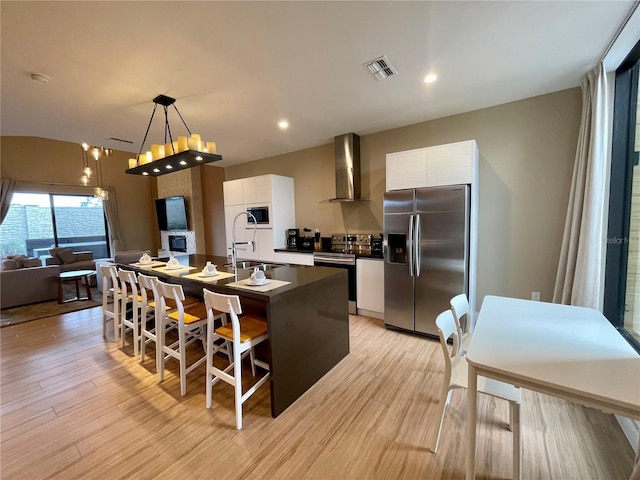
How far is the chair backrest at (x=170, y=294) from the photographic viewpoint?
2178 millimetres

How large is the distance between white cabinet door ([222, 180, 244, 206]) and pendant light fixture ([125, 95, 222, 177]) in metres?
2.01

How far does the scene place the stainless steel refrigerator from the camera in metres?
2.87

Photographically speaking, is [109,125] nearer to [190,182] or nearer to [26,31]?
[26,31]

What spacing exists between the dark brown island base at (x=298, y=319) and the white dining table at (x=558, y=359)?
121cm

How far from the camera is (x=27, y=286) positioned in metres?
4.62

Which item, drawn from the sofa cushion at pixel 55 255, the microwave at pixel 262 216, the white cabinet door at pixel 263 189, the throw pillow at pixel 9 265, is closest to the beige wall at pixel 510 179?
the white cabinet door at pixel 263 189

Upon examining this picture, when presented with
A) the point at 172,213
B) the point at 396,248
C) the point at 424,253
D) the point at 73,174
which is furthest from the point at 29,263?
the point at 424,253

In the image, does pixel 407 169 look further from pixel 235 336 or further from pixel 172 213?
pixel 172 213

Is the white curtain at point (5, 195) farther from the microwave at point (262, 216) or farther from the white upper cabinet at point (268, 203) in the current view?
the microwave at point (262, 216)

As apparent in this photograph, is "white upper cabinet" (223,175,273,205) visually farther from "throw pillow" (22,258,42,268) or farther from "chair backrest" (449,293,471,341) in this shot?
"throw pillow" (22,258,42,268)

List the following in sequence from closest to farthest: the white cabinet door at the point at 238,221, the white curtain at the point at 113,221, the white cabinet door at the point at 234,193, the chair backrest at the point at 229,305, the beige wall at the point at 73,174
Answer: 1. the chair backrest at the point at 229,305
2. the white cabinet door at the point at 234,193
3. the white cabinet door at the point at 238,221
4. the beige wall at the point at 73,174
5. the white curtain at the point at 113,221

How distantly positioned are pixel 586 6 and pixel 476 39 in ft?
2.02

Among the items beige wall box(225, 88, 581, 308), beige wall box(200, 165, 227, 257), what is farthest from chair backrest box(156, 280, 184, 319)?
beige wall box(200, 165, 227, 257)

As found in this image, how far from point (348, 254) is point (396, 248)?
0.76 m
